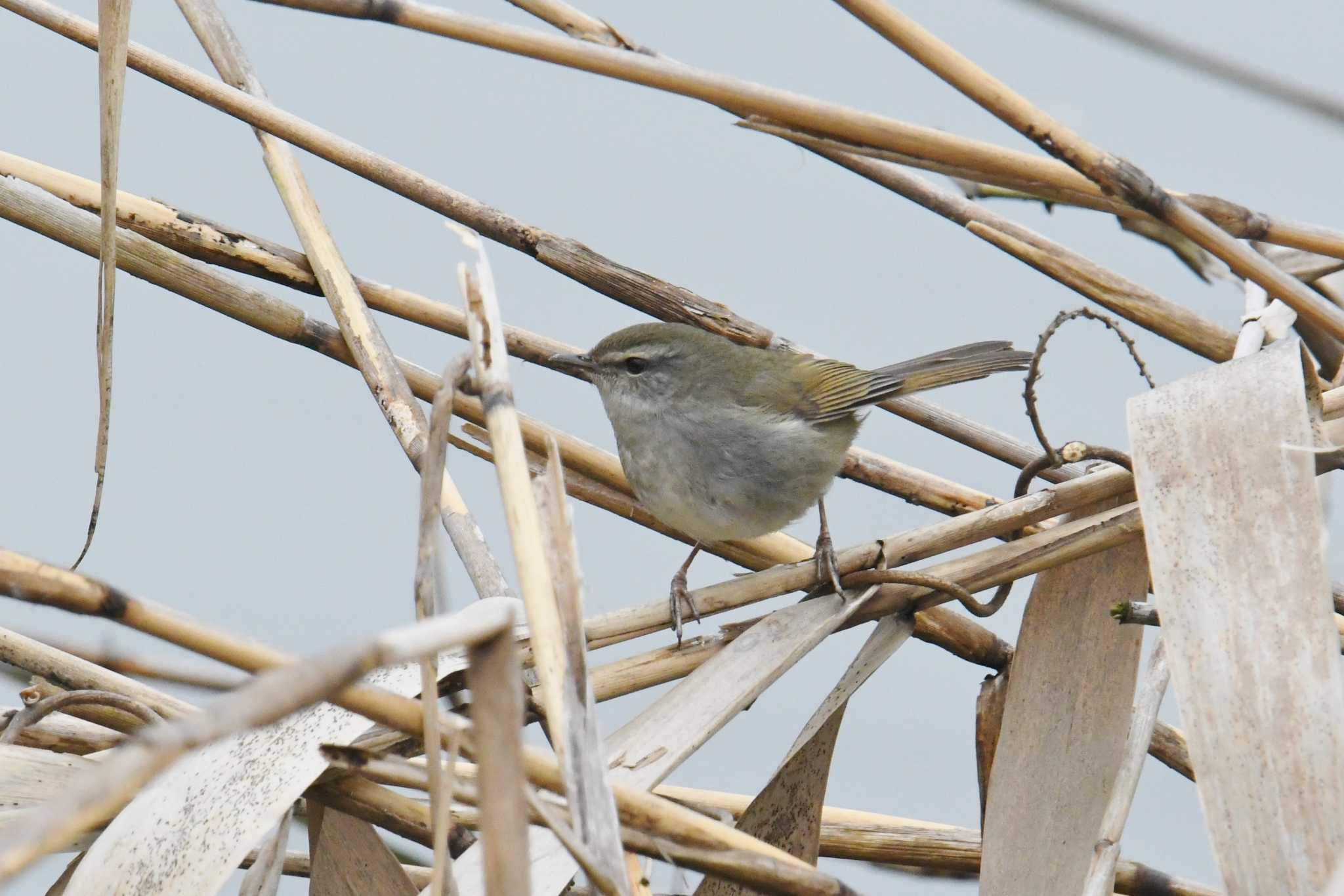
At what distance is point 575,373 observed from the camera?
3365 mm

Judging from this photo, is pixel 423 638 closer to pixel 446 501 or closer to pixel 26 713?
pixel 26 713

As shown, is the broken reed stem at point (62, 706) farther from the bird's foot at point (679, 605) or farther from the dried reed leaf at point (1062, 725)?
the dried reed leaf at point (1062, 725)

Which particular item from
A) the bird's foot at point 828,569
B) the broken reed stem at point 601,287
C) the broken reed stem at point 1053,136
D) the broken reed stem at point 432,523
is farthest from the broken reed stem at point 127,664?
the broken reed stem at point 1053,136

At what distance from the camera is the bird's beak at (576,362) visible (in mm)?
3223

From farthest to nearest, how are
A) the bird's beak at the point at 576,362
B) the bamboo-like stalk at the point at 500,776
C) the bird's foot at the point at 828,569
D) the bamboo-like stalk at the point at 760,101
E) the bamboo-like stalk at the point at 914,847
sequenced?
the bird's beak at the point at 576,362 < the bird's foot at the point at 828,569 < the bamboo-like stalk at the point at 914,847 < the bamboo-like stalk at the point at 760,101 < the bamboo-like stalk at the point at 500,776

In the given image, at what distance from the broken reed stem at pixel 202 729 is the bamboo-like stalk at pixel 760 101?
1.04 meters

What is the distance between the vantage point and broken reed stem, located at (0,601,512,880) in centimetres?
88

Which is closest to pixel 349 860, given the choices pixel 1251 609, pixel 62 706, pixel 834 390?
pixel 62 706

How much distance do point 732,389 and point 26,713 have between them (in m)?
1.96

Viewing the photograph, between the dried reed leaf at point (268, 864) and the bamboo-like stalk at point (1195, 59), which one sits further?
the bamboo-like stalk at point (1195, 59)

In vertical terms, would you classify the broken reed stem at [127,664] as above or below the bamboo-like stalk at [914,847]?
above

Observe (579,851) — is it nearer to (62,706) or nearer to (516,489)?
(516,489)

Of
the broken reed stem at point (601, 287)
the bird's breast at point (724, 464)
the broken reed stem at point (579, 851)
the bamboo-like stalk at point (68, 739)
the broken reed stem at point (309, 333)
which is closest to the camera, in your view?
the broken reed stem at point (579, 851)

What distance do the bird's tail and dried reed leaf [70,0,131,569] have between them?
1.88 m
